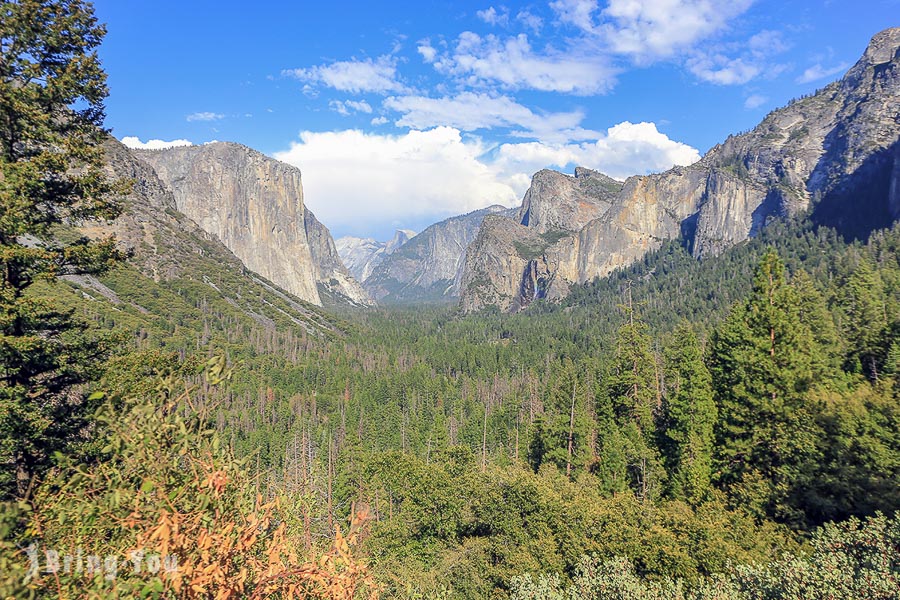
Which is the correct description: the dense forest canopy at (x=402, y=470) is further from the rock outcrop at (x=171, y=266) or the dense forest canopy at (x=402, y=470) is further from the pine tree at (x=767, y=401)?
the rock outcrop at (x=171, y=266)

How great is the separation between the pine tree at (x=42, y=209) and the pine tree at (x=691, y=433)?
1156 inches

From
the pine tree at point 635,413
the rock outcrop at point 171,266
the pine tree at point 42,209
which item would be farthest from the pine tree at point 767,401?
the rock outcrop at point 171,266

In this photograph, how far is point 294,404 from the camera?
274ft

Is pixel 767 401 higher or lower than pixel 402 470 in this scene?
higher

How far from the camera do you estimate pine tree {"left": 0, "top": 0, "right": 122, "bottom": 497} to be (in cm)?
920

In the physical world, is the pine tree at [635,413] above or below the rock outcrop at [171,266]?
below

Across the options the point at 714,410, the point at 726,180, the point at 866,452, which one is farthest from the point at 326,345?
the point at 726,180

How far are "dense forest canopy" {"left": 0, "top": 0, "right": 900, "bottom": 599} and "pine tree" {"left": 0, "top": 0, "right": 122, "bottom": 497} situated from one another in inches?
2.1

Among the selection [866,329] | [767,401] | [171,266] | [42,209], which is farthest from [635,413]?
[171,266]

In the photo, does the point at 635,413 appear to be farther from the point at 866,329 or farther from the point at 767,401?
the point at 866,329

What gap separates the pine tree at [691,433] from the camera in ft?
87.4

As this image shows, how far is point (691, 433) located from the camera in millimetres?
27891

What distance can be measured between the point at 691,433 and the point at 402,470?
79.4ft

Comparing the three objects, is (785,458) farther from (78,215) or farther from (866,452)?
(78,215)
